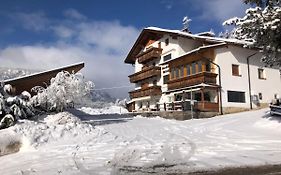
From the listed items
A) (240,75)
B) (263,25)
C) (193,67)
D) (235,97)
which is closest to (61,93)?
(263,25)

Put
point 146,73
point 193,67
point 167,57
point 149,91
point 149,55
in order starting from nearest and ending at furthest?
1. point 193,67
2. point 167,57
3. point 149,91
4. point 149,55
5. point 146,73

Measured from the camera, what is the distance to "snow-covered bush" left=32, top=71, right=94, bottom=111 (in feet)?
62.1

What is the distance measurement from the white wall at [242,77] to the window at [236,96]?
0.33 metres

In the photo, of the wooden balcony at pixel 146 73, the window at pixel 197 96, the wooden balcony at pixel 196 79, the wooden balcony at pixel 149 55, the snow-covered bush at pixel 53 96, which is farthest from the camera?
the wooden balcony at pixel 149 55

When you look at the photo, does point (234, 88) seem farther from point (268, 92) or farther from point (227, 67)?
point (268, 92)

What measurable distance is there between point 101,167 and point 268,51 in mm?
12051

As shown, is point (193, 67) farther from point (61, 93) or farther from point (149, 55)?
point (61, 93)

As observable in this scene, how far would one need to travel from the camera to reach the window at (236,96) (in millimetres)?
33650

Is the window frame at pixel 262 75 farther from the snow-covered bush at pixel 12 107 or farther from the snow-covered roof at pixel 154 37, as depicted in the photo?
the snow-covered bush at pixel 12 107

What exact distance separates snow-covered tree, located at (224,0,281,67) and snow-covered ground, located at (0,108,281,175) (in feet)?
15.9

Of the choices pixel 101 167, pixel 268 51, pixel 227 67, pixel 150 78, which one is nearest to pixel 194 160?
pixel 101 167

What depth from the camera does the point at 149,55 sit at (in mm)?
44406

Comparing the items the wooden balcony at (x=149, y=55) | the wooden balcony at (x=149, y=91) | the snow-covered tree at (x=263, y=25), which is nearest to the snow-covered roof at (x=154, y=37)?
the wooden balcony at (x=149, y=55)

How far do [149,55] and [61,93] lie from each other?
26474 mm
